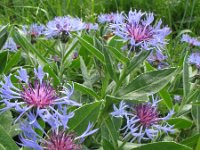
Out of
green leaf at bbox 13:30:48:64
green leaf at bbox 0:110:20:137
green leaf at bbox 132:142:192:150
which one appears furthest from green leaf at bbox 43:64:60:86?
green leaf at bbox 132:142:192:150

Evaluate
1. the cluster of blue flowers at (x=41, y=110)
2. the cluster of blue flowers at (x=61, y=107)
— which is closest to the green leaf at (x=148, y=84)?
the cluster of blue flowers at (x=61, y=107)

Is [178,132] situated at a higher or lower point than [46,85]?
lower

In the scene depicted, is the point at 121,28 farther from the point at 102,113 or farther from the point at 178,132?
the point at 178,132

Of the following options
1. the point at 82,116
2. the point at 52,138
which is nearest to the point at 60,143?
the point at 52,138

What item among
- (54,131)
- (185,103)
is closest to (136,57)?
(185,103)

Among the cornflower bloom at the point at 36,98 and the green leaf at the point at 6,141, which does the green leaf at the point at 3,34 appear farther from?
the green leaf at the point at 6,141
